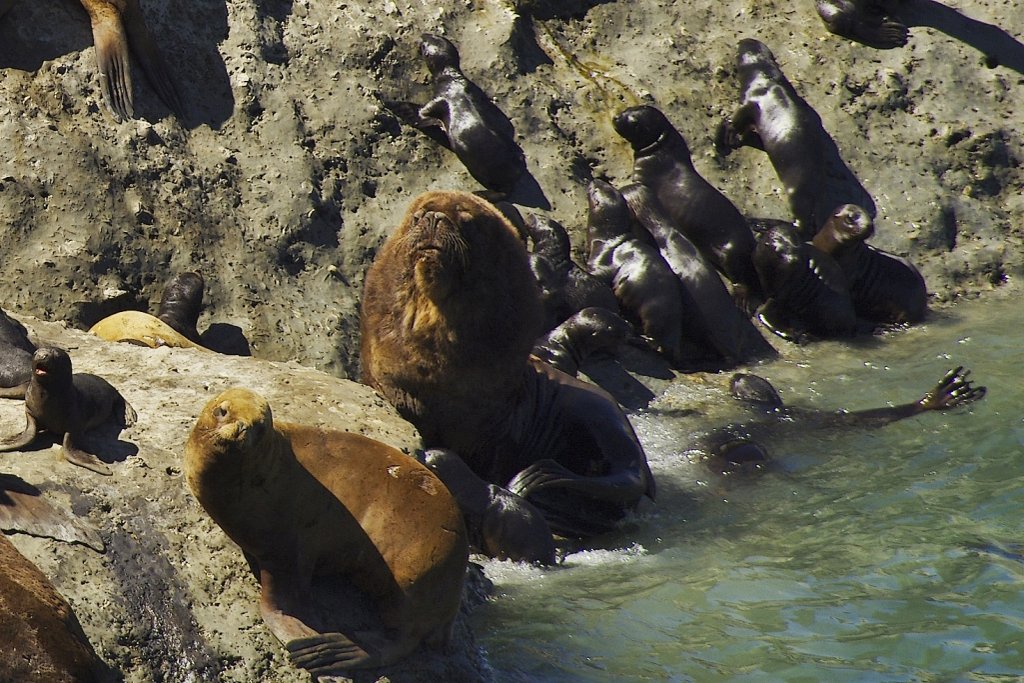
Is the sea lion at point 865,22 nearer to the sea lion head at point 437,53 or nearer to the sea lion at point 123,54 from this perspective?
the sea lion head at point 437,53

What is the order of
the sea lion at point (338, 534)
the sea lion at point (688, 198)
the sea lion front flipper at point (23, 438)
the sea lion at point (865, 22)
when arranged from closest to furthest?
1. the sea lion at point (338, 534)
2. the sea lion front flipper at point (23, 438)
3. the sea lion at point (688, 198)
4. the sea lion at point (865, 22)

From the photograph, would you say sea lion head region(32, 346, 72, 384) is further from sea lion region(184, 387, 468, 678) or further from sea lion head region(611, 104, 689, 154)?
sea lion head region(611, 104, 689, 154)

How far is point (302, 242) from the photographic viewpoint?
30.4 ft

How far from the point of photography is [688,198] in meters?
11.2

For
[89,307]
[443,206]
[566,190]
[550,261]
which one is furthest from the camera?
[566,190]

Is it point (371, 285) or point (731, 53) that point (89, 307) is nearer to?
point (371, 285)

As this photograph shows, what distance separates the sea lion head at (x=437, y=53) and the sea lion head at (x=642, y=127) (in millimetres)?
1433

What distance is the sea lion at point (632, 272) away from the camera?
1010cm

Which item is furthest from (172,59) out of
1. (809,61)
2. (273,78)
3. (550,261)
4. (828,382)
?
(809,61)

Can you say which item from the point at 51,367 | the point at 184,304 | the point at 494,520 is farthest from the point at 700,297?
the point at 51,367

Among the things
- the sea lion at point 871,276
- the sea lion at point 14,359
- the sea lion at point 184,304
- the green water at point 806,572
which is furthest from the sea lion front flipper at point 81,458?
the sea lion at point 871,276

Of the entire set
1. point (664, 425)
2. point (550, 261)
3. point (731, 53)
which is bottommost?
point (664, 425)

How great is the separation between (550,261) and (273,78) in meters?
2.32

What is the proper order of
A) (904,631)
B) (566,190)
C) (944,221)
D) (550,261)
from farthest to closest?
(944,221) → (566,190) → (550,261) → (904,631)
